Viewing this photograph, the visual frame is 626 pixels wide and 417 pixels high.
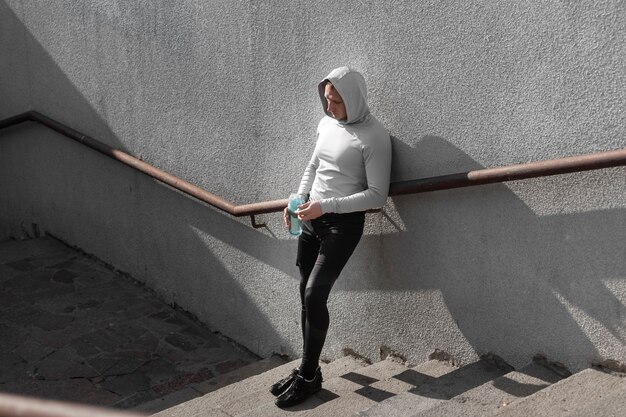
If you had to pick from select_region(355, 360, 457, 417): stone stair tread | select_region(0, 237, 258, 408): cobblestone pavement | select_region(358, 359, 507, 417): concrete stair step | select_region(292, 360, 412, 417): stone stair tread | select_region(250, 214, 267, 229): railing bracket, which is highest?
select_region(250, 214, 267, 229): railing bracket

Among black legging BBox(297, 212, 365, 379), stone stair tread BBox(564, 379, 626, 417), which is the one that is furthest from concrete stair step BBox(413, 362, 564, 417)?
black legging BBox(297, 212, 365, 379)

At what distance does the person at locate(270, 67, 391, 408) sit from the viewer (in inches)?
165

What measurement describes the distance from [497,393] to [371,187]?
1111 millimetres

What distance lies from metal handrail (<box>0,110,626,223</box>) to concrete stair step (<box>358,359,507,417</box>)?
2.94 feet

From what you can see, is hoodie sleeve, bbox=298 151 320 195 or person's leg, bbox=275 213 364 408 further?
hoodie sleeve, bbox=298 151 320 195

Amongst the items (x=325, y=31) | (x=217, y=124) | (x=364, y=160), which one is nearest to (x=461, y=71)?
(x=364, y=160)

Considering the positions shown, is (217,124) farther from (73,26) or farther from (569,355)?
(569,355)

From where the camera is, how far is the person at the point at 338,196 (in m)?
4.18

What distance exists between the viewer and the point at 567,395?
3535 millimetres

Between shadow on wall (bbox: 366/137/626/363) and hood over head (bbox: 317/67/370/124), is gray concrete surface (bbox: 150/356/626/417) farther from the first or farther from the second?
hood over head (bbox: 317/67/370/124)

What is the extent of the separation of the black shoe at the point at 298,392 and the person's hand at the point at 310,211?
2.57ft

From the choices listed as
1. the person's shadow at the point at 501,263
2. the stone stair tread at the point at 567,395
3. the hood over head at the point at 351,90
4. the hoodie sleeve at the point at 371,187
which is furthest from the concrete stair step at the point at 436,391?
the hood over head at the point at 351,90

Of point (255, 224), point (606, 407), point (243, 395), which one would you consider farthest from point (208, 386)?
point (606, 407)

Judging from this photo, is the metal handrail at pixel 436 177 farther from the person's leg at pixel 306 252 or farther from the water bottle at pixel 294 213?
the person's leg at pixel 306 252
